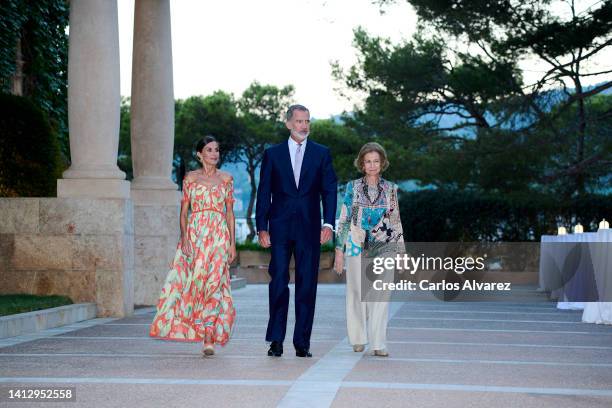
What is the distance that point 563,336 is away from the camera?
46.1ft

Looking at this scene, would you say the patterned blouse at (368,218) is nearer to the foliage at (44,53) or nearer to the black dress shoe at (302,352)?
the black dress shoe at (302,352)

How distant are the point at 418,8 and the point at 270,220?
24.9 m

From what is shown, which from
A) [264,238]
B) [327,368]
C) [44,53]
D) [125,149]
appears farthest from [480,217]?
[125,149]

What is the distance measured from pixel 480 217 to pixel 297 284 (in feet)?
75.1

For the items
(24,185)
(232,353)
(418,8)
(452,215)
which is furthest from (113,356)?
(418,8)

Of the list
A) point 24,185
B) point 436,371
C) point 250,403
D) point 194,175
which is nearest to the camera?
point 250,403

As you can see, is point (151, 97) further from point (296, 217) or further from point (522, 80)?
point (522, 80)

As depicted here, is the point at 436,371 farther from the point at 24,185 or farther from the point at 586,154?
the point at 586,154

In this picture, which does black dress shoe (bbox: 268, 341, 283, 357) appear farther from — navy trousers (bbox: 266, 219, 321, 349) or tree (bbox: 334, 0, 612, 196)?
tree (bbox: 334, 0, 612, 196)

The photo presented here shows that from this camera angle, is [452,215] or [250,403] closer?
[250,403]

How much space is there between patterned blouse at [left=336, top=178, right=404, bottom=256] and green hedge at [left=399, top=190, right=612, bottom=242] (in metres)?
22.2

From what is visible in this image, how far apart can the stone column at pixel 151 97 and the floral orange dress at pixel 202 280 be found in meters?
8.25

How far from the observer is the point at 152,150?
1984 centimetres

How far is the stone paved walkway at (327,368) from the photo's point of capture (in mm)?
8016
